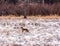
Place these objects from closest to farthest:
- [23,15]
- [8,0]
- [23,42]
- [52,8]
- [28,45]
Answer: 1. [28,45]
2. [23,42]
3. [23,15]
4. [52,8]
5. [8,0]

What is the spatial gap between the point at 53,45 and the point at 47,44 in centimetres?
28

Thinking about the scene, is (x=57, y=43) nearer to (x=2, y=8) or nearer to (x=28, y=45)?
(x=28, y=45)

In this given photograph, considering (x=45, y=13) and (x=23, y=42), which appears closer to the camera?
(x=23, y=42)

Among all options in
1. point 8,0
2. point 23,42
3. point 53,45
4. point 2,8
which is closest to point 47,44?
point 53,45

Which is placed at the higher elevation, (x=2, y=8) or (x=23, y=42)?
(x=23, y=42)

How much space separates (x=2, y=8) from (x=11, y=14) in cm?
141

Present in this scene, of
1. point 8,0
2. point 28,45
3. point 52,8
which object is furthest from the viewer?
point 8,0

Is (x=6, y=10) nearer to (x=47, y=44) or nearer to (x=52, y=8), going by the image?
(x=52, y=8)

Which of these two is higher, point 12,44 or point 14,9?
point 12,44

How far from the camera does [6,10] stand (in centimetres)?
2700

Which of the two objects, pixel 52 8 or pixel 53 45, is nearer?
pixel 53 45

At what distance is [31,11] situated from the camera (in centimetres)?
2688

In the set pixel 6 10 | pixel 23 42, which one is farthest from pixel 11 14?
pixel 23 42

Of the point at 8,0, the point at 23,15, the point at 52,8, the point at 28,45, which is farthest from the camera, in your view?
the point at 8,0
